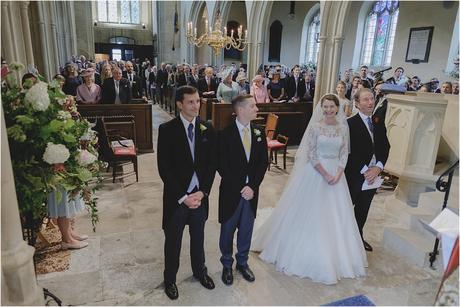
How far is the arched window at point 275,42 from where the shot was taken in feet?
59.0

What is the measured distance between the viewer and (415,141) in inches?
164

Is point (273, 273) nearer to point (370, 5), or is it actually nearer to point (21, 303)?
point (21, 303)

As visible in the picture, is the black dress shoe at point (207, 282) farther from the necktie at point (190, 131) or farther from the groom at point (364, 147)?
the groom at point (364, 147)

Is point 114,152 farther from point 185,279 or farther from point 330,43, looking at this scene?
point 330,43

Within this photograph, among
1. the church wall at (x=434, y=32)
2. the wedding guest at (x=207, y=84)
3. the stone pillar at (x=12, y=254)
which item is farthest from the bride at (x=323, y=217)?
the church wall at (x=434, y=32)

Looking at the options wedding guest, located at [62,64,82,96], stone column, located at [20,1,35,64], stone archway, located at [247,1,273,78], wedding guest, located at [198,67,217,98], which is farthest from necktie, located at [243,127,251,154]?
stone archway, located at [247,1,273,78]

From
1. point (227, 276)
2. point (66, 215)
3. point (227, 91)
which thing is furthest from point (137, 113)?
point (227, 276)

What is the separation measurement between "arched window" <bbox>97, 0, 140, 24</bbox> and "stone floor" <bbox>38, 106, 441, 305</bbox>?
21882 mm

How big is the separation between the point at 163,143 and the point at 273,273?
1.44 metres

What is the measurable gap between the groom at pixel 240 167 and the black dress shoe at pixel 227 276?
0.63ft

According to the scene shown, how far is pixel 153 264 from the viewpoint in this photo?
2.92m

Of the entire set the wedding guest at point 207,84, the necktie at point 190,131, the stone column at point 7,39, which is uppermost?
the stone column at point 7,39

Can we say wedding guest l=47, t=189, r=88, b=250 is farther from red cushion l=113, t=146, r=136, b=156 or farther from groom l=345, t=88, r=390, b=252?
Result: groom l=345, t=88, r=390, b=252

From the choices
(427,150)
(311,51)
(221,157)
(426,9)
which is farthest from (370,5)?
(221,157)
